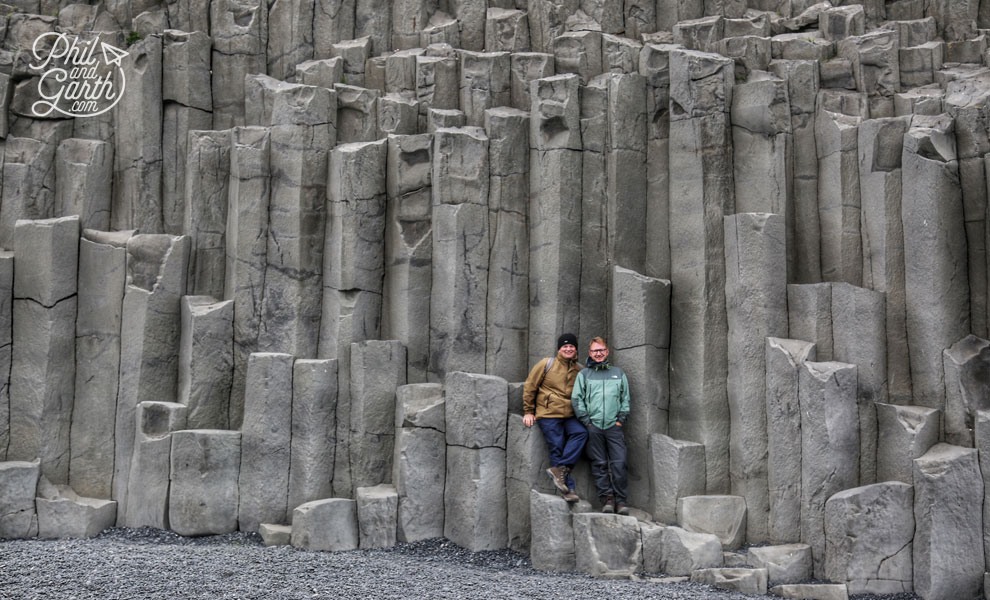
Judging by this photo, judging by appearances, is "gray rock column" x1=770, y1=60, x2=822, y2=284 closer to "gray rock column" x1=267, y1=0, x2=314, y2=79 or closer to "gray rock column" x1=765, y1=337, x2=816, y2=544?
"gray rock column" x1=765, y1=337, x2=816, y2=544

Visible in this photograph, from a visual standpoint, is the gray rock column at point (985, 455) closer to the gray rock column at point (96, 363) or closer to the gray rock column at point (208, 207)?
the gray rock column at point (208, 207)

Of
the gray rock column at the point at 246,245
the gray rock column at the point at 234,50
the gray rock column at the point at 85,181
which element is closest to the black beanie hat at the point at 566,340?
the gray rock column at the point at 246,245

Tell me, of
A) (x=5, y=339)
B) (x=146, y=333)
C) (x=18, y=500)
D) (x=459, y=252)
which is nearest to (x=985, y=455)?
(x=459, y=252)

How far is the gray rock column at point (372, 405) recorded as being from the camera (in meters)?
12.0

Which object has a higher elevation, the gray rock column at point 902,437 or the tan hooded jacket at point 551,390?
the tan hooded jacket at point 551,390

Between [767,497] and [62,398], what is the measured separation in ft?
28.1

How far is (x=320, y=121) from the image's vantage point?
13.0 m

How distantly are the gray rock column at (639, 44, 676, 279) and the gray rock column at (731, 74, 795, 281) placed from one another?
865 millimetres

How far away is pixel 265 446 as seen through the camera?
39.3 feet

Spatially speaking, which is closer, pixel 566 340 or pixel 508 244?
pixel 566 340

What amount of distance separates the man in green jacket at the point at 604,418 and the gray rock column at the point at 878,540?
2381 mm

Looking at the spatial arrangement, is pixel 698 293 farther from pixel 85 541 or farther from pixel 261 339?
pixel 85 541

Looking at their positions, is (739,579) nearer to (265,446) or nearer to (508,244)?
(508,244)

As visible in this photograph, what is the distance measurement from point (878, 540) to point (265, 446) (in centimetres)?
690
